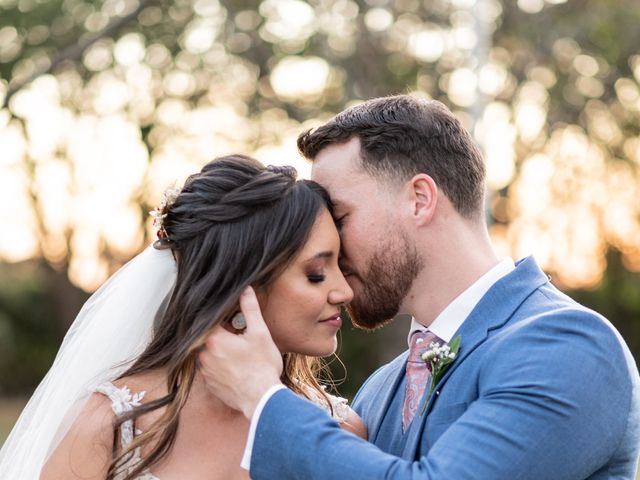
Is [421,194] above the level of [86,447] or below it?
above

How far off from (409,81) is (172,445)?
551 inches

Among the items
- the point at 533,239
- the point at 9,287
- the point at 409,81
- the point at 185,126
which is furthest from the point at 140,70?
the point at 9,287

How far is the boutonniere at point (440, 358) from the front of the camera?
3715 mm

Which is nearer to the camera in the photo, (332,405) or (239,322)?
(239,322)

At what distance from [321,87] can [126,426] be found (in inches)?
580

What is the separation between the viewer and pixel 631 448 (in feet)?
11.5

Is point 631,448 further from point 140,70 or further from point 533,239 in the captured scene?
point 533,239

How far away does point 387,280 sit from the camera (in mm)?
3996

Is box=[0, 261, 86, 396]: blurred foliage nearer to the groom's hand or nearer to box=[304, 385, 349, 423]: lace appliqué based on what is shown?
box=[304, 385, 349, 423]: lace appliqué

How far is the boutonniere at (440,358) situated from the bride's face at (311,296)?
0.39 m

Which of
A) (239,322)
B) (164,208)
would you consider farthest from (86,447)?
(164,208)

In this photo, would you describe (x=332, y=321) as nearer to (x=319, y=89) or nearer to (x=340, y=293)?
(x=340, y=293)

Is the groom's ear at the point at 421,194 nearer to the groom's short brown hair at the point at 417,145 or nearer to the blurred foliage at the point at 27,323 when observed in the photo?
the groom's short brown hair at the point at 417,145

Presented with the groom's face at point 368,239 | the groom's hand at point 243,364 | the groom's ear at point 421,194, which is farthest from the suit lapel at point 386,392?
the groom's hand at point 243,364
